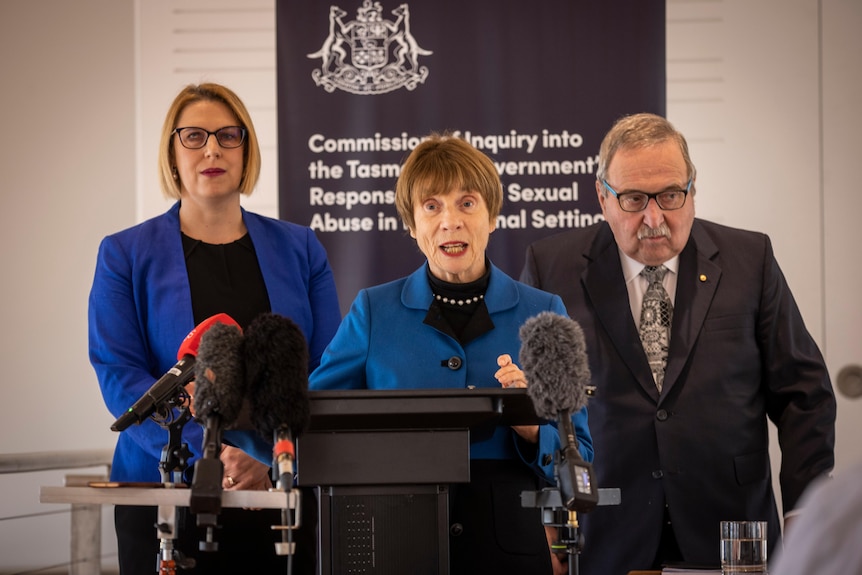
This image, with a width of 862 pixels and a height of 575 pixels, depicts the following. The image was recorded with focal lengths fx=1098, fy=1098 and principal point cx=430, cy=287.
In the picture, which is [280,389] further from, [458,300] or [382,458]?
[458,300]

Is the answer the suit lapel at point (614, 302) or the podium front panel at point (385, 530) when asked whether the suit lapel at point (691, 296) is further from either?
the podium front panel at point (385, 530)

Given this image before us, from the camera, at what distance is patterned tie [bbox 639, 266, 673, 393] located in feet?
10.4

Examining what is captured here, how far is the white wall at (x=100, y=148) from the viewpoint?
475cm

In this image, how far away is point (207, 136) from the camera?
10.8 ft

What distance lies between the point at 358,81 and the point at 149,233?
1.79 metres

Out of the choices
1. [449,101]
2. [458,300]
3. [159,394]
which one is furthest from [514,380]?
[449,101]

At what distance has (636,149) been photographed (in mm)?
3195

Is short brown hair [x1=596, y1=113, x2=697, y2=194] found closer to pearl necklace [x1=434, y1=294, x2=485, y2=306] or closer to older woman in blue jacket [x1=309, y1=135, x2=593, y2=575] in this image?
older woman in blue jacket [x1=309, y1=135, x2=593, y2=575]

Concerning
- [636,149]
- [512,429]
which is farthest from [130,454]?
[636,149]

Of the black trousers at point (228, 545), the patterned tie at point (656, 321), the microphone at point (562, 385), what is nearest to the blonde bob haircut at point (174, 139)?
the black trousers at point (228, 545)

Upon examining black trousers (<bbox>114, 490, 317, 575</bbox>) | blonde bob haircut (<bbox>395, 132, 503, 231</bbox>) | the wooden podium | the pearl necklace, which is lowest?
black trousers (<bbox>114, 490, 317, 575</bbox>)

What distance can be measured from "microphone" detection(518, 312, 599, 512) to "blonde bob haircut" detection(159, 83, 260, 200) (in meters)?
1.67

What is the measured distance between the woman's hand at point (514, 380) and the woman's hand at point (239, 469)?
94 centimetres

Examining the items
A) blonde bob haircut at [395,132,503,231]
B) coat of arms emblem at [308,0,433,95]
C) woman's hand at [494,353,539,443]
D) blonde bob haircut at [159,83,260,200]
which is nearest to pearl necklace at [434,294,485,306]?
blonde bob haircut at [395,132,503,231]
